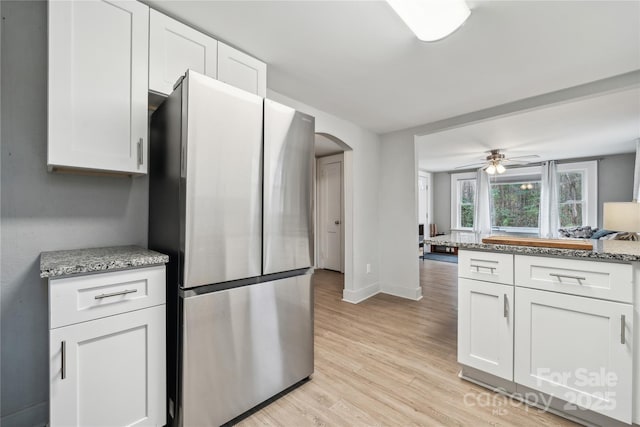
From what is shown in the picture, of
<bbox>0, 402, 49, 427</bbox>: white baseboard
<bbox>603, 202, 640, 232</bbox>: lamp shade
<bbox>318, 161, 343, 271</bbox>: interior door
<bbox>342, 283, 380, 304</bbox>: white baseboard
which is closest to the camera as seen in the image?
<bbox>0, 402, 49, 427</bbox>: white baseboard

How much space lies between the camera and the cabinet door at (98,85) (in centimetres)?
123

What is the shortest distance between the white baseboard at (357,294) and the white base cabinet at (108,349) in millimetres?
2554

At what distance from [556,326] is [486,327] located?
1.18 ft

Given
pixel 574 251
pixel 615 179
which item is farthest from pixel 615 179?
pixel 574 251

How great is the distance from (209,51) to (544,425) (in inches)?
116

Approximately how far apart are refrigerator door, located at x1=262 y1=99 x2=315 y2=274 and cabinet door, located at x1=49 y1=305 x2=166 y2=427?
64cm

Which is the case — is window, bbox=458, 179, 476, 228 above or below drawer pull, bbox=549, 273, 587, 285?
above

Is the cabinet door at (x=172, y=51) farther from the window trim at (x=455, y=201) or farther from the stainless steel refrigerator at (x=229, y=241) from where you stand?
the window trim at (x=455, y=201)

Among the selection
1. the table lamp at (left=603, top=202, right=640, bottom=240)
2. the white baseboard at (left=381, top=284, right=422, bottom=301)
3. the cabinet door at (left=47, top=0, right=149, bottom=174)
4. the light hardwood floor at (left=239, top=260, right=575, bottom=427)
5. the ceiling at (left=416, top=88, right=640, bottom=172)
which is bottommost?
the light hardwood floor at (left=239, top=260, right=575, bottom=427)

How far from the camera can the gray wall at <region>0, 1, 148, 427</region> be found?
135cm

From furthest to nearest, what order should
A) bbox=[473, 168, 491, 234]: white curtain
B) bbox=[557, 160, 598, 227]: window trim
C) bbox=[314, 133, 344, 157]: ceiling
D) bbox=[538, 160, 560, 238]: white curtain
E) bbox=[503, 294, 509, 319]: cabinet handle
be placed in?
bbox=[473, 168, 491, 234]: white curtain
bbox=[538, 160, 560, 238]: white curtain
bbox=[557, 160, 598, 227]: window trim
bbox=[314, 133, 344, 157]: ceiling
bbox=[503, 294, 509, 319]: cabinet handle

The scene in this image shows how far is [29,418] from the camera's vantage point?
54.7 inches

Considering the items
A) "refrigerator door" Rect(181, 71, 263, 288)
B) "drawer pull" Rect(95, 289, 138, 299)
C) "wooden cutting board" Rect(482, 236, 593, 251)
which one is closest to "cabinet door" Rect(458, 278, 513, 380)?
"wooden cutting board" Rect(482, 236, 593, 251)

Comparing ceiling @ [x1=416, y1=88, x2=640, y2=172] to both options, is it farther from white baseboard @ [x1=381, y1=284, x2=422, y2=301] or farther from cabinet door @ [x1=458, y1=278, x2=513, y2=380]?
cabinet door @ [x1=458, y1=278, x2=513, y2=380]
